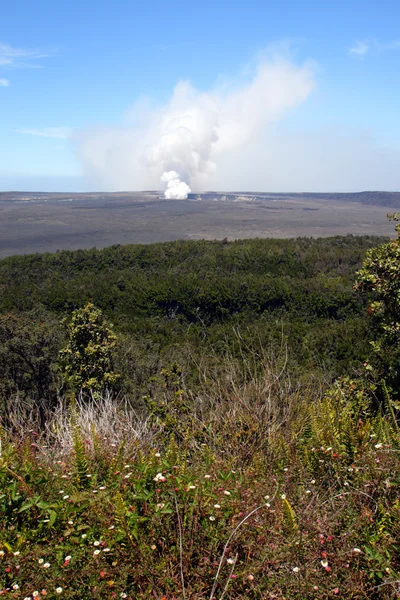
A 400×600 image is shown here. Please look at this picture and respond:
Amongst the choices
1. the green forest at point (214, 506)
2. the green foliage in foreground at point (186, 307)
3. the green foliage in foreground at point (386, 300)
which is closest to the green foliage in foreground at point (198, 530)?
the green forest at point (214, 506)

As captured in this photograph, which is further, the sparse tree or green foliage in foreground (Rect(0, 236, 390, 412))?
green foliage in foreground (Rect(0, 236, 390, 412))

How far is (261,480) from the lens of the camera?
324cm

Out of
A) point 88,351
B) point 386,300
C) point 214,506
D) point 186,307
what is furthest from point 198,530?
point 186,307

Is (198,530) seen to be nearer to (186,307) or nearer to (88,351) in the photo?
(88,351)

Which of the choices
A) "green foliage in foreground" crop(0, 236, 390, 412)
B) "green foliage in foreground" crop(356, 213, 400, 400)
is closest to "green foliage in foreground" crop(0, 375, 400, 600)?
"green foliage in foreground" crop(0, 236, 390, 412)

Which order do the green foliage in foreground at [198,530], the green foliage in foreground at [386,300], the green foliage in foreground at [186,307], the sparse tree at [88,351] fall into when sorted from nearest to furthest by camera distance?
the green foliage in foreground at [198,530] → the green foliage in foreground at [386,300] → the sparse tree at [88,351] → the green foliage in foreground at [186,307]

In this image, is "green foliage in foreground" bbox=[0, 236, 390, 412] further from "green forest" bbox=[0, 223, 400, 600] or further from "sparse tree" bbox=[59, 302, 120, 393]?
"green forest" bbox=[0, 223, 400, 600]

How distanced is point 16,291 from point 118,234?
158 feet

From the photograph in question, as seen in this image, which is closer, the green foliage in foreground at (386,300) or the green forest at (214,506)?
the green forest at (214,506)

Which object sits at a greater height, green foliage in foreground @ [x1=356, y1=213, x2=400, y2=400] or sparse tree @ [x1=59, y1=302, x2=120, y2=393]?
green foliage in foreground @ [x1=356, y1=213, x2=400, y2=400]

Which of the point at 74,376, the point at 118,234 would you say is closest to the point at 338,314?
the point at 74,376

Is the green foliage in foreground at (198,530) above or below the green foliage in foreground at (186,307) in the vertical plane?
above

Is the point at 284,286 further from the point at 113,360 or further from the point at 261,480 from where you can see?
the point at 261,480

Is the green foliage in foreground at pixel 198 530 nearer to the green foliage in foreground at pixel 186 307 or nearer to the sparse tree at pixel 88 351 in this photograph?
the green foliage in foreground at pixel 186 307
